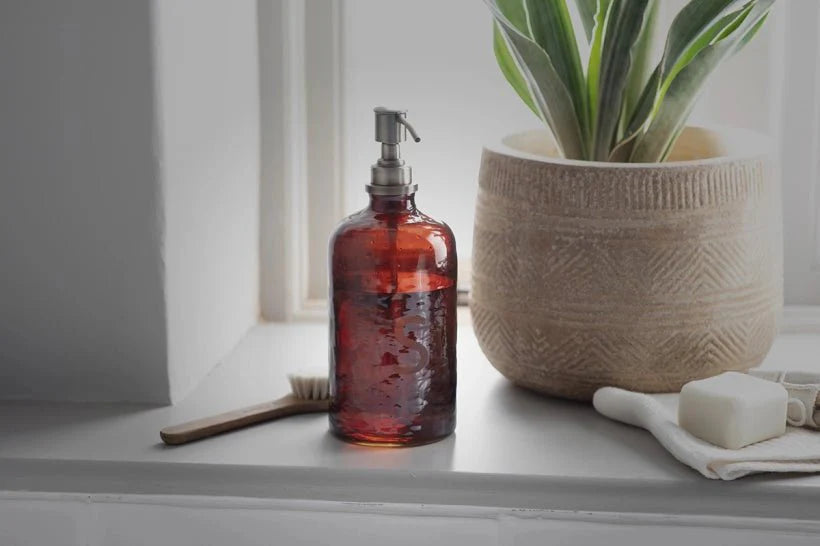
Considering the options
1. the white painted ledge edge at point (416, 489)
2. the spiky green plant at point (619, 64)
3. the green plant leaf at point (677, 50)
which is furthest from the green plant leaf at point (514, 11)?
the white painted ledge edge at point (416, 489)

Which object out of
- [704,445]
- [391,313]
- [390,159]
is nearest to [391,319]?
[391,313]

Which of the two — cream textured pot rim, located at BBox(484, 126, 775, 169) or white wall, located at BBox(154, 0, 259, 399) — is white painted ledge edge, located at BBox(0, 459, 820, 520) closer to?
white wall, located at BBox(154, 0, 259, 399)

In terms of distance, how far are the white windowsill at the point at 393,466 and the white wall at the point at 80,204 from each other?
0.04m

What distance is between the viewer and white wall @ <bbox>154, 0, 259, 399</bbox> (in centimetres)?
84

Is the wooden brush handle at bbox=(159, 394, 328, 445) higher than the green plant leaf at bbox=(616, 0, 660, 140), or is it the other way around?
the green plant leaf at bbox=(616, 0, 660, 140)

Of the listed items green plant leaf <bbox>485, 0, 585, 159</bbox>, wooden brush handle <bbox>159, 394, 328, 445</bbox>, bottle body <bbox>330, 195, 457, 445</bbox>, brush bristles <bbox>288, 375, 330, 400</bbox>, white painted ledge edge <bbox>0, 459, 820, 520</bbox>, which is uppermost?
green plant leaf <bbox>485, 0, 585, 159</bbox>

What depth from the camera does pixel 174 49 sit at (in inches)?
33.0

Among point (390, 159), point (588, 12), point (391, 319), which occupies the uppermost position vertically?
point (588, 12)

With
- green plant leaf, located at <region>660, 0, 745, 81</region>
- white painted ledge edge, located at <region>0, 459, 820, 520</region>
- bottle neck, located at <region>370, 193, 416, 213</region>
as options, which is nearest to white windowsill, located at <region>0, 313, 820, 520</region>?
white painted ledge edge, located at <region>0, 459, 820, 520</region>

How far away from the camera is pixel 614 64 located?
83cm

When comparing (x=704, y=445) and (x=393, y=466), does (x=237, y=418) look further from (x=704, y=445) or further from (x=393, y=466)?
(x=704, y=445)

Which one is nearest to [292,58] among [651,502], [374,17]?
[374,17]

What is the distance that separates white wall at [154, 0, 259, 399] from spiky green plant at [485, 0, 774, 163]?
226 millimetres

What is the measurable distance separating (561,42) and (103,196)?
34 centimetres
